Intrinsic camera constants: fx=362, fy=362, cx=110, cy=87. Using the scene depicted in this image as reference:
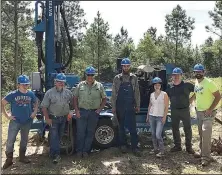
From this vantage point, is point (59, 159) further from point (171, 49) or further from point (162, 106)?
point (171, 49)

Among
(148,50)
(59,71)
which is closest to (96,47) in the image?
(148,50)

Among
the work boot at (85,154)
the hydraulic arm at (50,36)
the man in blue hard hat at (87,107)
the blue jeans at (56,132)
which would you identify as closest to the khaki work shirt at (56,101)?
the blue jeans at (56,132)

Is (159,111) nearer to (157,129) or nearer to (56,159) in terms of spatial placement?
(157,129)

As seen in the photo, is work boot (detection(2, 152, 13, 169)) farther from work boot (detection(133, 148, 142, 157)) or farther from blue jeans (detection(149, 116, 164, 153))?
blue jeans (detection(149, 116, 164, 153))

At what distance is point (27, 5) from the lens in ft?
95.5

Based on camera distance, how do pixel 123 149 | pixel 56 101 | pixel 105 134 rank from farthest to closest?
pixel 105 134, pixel 123 149, pixel 56 101

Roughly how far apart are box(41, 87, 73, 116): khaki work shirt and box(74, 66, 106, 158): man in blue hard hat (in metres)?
0.27

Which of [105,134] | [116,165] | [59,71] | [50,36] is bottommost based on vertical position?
[116,165]

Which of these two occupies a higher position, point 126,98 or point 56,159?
point 126,98

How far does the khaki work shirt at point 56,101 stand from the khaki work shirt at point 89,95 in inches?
11.4

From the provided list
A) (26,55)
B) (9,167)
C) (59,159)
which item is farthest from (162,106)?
(26,55)

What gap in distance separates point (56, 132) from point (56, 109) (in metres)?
0.50

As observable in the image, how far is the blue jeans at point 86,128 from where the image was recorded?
7742 millimetres

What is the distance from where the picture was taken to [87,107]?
7691mm
